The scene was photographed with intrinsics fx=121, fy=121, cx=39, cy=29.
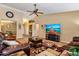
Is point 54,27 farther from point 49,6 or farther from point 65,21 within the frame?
point 49,6

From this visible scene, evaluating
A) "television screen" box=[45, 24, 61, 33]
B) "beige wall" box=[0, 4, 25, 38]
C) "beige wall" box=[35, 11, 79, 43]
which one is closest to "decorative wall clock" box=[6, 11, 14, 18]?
"beige wall" box=[0, 4, 25, 38]

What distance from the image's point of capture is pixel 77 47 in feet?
7.55

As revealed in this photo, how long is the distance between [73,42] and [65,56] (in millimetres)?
317

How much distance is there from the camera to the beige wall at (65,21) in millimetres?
2307

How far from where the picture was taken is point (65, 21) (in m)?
2.36

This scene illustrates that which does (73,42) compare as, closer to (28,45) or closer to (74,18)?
(74,18)

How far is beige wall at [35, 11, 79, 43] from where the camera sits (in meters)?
2.31

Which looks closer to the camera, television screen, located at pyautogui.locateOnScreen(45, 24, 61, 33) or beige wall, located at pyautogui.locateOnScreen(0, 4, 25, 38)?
beige wall, located at pyautogui.locateOnScreen(0, 4, 25, 38)

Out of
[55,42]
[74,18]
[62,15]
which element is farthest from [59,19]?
[55,42]

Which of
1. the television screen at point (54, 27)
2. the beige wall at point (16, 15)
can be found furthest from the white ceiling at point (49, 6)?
the television screen at point (54, 27)

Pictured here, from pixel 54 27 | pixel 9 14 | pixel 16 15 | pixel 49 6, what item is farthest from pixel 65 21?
pixel 9 14

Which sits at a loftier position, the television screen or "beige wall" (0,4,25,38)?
"beige wall" (0,4,25,38)

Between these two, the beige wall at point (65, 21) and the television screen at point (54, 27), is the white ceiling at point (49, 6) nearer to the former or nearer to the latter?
the beige wall at point (65, 21)

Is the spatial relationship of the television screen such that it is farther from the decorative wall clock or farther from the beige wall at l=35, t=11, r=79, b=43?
the decorative wall clock
